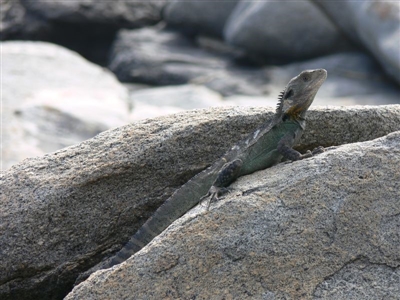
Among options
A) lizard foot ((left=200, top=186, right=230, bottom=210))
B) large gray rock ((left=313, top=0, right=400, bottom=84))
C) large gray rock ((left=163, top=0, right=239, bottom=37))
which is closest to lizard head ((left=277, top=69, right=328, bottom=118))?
lizard foot ((left=200, top=186, right=230, bottom=210))

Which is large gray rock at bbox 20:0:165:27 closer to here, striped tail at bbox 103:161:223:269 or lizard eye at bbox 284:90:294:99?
lizard eye at bbox 284:90:294:99

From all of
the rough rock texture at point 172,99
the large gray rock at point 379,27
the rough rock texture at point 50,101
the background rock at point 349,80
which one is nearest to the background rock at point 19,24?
the rough rock texture at point 50,101

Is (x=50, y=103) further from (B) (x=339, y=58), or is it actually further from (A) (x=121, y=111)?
(B) (x=339, y=58)

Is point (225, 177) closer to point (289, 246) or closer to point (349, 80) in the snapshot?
point (289, 246)

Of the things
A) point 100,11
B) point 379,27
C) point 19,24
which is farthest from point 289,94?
point 100,11

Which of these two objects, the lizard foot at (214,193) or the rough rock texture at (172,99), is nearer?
the lizard foot at (214,193)

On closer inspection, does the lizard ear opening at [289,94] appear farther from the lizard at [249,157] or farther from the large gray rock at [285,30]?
the large gray rock at [285,30]

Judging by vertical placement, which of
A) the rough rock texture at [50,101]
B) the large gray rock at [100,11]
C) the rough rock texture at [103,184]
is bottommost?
the large gray rock at [100,11]
